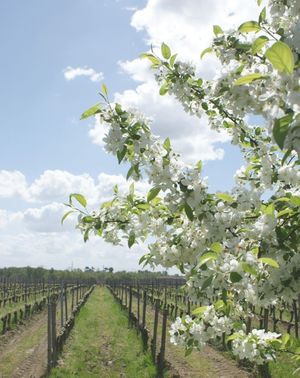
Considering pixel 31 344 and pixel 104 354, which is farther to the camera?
pixel 31 344

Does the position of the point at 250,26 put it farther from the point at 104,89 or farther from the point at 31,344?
the point at 31,344

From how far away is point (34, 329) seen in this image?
19188 mm

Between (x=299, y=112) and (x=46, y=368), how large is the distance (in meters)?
11.3

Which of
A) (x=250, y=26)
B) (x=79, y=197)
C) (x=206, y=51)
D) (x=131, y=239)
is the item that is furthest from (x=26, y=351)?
(x=250, y=26)

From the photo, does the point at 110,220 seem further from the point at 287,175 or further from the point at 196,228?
the point at 287,175

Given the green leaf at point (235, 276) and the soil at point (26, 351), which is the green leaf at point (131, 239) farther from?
the soil at point (26, 351)

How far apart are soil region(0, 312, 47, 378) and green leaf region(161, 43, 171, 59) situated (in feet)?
31.4

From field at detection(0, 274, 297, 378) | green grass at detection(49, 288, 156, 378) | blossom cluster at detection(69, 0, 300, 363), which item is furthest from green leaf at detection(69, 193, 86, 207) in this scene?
green grass at detection(49, 288, 156, 378)

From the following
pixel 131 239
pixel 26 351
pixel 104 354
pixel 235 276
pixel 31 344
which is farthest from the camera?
pixel 31 344

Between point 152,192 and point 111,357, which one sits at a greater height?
point 152,192

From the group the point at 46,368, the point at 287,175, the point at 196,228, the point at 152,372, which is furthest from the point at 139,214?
the point at 46,368

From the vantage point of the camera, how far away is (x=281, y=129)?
1274mm

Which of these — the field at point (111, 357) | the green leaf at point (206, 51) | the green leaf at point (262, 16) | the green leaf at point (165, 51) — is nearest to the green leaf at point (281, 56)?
the green leaf at point (262, 16)

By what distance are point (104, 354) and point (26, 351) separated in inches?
105
